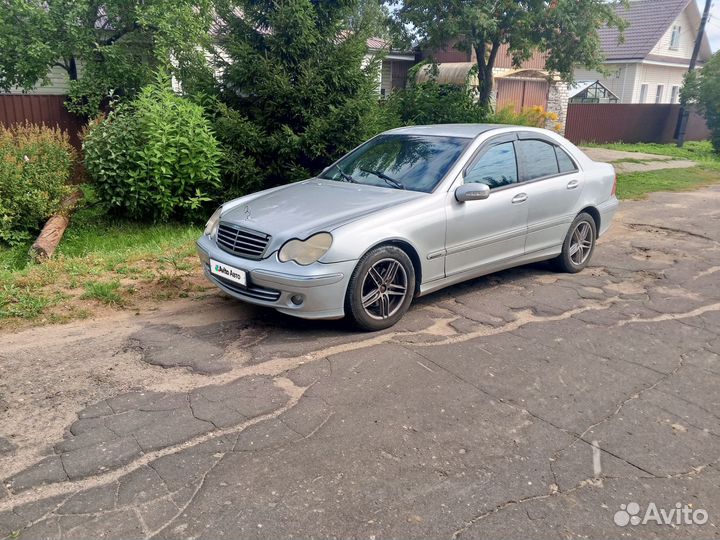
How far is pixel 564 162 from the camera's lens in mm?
6555

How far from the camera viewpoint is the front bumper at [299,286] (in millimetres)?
4555

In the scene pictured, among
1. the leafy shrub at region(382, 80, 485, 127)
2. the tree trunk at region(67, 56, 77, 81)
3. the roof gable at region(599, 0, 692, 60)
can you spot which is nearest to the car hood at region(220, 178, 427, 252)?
the leafy shrub at region(382, 80, 485, 127)

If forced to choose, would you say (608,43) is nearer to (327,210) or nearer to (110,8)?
(110,8)

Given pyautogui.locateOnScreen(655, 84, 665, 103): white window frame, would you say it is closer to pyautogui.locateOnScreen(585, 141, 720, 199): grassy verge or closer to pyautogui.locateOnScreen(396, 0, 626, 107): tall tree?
pyautogui.locateOnScreen(585, 141, 720, 199): grassy verge

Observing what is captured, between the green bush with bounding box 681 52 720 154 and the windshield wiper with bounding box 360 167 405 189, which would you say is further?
the green bush with bounding box 681 52 720 154

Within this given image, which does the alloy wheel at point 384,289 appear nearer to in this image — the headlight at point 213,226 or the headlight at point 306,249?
the headlight at point 306,249

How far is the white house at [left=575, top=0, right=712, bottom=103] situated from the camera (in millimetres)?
31266

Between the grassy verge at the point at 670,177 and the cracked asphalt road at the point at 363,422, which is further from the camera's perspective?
the grassy verge at the point at 670,177

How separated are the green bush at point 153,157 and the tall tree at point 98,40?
306cm

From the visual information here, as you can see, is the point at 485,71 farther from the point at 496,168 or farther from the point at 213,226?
the point at 213,226

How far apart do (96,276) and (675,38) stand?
119ft

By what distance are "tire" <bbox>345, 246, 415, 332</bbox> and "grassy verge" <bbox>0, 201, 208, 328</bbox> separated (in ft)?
6.30

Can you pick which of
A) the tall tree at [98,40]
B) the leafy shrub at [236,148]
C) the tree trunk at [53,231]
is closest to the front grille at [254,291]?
the tree trunk at [53,231]

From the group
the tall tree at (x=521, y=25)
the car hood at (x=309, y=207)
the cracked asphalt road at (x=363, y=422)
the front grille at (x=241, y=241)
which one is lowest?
the cracked asphalt road at (x=363, y=422)
